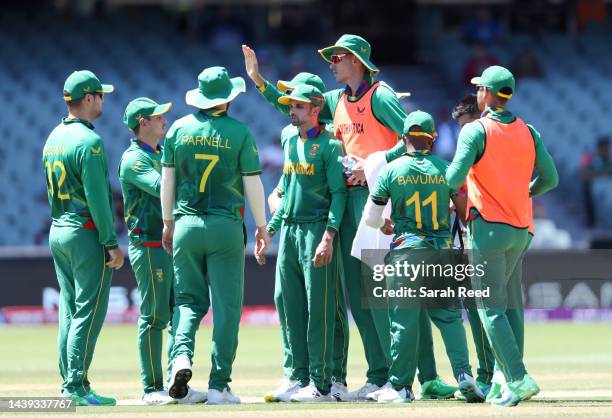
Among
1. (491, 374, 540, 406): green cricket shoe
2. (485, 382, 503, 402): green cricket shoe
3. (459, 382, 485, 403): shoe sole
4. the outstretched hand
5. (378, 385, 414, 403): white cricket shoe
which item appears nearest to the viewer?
(491, 374, 540, 406): green cricket shoe

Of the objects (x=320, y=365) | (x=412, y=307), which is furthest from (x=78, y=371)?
(x=412, y=307)

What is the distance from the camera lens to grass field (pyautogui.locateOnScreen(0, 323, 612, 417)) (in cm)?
946

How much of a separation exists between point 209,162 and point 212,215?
0.40 m

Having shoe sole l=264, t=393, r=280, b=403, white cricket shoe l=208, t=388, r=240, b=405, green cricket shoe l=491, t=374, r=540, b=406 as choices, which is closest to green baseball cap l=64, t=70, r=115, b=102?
white cricket shoe l=208, t=388, r=240, b=405

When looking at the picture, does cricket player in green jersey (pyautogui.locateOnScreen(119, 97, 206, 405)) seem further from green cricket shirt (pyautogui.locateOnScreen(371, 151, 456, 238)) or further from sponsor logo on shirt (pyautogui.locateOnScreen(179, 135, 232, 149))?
green cricket shirt (pyautogui.locateOnScreen(371, 151, 456, 238))

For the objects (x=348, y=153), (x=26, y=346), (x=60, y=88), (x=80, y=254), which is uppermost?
(x=60, y=88)

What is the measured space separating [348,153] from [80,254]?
2.30 m

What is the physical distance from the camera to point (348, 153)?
11.0m

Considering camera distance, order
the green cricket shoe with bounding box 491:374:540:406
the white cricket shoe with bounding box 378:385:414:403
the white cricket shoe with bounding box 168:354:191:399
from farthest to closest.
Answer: the white cricket shoe with bounding box 378:385:414:403 < the white cricket shoe with bounding box 168:354:191:399 < the green cricket shoe with bounding box 491:374:540:406

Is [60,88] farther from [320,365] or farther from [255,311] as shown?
[320,365]

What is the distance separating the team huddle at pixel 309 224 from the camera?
9.80 m

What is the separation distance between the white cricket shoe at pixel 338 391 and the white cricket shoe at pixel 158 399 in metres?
1.27

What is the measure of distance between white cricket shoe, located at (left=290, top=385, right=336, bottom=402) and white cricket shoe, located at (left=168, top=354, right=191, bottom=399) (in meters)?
1.03

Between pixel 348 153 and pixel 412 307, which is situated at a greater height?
pixel 348 153
